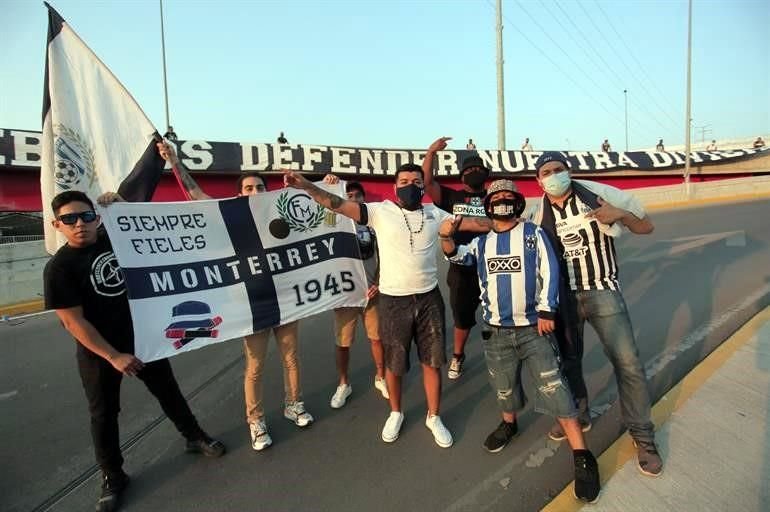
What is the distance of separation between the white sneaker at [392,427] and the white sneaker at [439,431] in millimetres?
216

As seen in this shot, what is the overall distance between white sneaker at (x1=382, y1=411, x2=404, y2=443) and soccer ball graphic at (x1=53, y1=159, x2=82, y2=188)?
2.82 metres

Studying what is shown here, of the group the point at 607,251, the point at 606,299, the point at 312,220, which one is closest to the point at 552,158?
the point at 607,251

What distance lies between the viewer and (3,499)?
2730mm

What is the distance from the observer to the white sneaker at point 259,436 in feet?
10.2

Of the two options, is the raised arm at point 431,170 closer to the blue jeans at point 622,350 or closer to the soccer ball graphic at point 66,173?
the blue jeans at point 622,350

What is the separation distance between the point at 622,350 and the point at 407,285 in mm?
1453

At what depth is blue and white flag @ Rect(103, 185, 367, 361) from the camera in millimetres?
3010

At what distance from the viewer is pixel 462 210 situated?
391cm

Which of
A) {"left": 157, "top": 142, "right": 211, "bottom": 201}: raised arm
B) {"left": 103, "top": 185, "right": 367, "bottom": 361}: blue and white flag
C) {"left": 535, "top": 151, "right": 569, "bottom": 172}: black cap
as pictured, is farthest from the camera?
{"left": 157, "top": 142, "right": 211, "bottom": 201}: raised arm

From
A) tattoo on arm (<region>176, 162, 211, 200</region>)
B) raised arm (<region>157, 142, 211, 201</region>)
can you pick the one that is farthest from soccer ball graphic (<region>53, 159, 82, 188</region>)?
tattoo on arm (<region>176, 162, 211, 200</region>)

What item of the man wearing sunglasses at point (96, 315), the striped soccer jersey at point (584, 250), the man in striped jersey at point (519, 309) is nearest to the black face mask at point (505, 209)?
the man in striped jersey at point (519, 309)

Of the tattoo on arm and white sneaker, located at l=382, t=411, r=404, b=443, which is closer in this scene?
white sneaker, located at l=382, t=411, r=404, b=443

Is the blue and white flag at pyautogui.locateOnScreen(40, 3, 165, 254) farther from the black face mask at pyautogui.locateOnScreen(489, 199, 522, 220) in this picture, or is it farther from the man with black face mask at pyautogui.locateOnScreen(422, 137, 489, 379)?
the black face mask at pyautogui.locateOnScreen(489, 199, 522, 220)

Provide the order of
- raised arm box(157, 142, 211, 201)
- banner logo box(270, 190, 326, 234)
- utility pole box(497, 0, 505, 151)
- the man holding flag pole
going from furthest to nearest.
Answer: utility pole box(497, 0, 505, 151), banner logo box(270, 190, 326, 234), raised arm box(157, 142, 211, 201), the man holding flag pole
